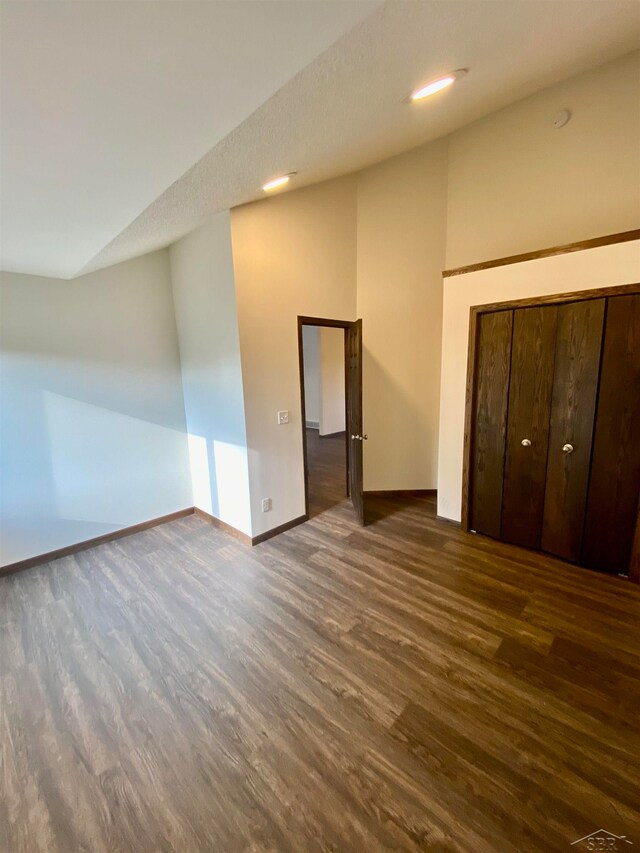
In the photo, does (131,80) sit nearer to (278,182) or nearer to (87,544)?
(278,182)

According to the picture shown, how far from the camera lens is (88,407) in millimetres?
3193

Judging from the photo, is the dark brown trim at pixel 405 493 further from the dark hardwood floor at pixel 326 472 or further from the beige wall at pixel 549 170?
the beige wall at pixel 549 170

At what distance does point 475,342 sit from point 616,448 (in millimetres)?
1335

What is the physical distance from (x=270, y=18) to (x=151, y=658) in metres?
2.94

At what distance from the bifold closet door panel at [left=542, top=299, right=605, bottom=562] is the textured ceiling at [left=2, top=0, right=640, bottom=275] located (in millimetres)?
1600

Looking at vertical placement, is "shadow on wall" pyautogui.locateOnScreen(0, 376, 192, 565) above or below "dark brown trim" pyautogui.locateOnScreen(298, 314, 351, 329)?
below

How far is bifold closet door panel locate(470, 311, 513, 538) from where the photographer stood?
293 cm

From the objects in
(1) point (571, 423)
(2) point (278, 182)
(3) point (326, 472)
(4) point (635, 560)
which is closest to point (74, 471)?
(2) point (278, 182)

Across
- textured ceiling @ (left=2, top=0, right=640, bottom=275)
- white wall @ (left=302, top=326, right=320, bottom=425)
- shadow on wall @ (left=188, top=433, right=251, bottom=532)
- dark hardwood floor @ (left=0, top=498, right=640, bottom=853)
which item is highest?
textured ceiling @ (left=2, top=0, right=640, bottom=275)

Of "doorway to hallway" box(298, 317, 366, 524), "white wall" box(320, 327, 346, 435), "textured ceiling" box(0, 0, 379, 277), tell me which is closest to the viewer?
"textured ceiling" box(0, 0, 379, 277)

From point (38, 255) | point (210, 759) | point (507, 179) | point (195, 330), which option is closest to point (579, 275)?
point (507, 179)

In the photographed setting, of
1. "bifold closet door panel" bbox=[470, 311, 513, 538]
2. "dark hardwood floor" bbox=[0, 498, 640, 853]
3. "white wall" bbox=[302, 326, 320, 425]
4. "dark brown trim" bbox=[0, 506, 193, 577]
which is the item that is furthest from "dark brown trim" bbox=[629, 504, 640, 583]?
"white wall" bbox=[302, 326, 320, 425]

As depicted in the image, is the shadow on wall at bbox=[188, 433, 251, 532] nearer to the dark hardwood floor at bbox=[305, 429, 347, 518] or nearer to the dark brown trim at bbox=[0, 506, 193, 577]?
the dark brown trim at bbox=[0, 506, 193, 577]

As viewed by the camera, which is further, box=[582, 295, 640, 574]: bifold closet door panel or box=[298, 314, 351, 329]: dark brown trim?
box=[298, 314, 351, 329]: dark brown trim
